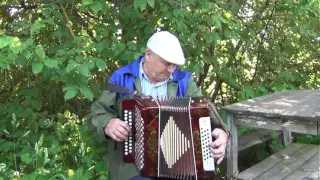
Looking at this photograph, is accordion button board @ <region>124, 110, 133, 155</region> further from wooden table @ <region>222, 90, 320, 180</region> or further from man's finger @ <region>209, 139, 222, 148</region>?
wooden table @ <region>222, 90, 320, 180</region>

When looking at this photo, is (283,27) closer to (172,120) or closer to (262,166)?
(262,166)

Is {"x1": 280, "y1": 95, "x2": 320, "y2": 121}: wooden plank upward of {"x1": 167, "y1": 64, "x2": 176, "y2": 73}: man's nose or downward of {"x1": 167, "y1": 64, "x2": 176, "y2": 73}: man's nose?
downward

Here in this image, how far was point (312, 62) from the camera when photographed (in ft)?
17.8

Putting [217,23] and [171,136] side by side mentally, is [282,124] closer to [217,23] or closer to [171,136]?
[217,23]

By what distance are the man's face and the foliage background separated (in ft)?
0.95

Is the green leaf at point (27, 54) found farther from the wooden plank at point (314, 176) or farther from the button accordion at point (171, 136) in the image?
the wooden plank at point (314, 176)

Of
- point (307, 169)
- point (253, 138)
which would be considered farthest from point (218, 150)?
point (253, 138)

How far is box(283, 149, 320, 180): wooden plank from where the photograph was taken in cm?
317

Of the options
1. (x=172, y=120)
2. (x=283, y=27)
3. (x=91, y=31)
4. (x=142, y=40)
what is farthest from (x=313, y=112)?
(x=283, y=27)

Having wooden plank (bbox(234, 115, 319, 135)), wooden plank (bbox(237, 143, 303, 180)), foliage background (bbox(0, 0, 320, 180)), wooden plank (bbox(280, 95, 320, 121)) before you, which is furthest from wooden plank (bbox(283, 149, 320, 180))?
foliage background (bbox(0, 0, 320, 180))

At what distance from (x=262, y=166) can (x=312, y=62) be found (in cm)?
247

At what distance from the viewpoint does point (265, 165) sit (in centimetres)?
344

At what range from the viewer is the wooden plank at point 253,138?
404cm

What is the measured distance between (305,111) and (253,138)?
117 cm
